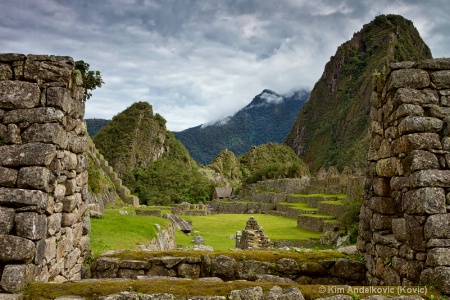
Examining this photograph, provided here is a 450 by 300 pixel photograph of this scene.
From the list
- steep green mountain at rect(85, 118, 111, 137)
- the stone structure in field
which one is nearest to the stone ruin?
the stone structure in field

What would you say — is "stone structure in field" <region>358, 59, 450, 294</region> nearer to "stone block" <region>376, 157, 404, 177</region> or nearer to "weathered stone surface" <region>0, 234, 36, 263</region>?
"stone block" <region>376, 157, 404, 177</region>

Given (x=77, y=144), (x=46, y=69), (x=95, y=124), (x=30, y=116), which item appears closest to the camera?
(x=30, y=116)

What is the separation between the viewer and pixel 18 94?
5.90 metres

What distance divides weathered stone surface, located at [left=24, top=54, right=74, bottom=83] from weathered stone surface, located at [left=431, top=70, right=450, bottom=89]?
18.5ft

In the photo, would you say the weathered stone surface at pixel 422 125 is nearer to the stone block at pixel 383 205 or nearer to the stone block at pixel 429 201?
the stone block at pixel 429 201

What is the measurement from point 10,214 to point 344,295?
168 inches

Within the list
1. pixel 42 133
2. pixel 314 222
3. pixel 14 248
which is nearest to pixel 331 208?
pixel 314 222

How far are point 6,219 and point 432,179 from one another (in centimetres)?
559

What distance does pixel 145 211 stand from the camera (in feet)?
97.3

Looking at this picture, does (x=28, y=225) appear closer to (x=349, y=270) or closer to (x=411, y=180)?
(x=411, y=180)

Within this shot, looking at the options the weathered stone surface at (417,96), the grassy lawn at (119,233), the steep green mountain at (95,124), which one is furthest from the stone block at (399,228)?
the steep green mountain at (95,124)

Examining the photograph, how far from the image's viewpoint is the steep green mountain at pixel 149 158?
78.9 meters

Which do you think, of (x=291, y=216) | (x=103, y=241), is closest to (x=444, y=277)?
(x=103, y=241)

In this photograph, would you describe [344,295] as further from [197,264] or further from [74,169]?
[74,169]
